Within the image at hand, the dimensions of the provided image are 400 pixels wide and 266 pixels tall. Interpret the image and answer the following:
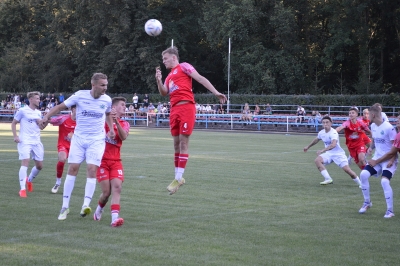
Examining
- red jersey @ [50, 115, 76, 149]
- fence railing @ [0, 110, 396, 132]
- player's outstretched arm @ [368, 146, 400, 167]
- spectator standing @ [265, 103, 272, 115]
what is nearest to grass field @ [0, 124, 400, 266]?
player's outstretched arm @ [368, 146, 400, 167]

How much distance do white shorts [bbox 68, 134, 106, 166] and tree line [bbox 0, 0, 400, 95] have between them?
136 ft

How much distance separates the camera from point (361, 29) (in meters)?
53.2

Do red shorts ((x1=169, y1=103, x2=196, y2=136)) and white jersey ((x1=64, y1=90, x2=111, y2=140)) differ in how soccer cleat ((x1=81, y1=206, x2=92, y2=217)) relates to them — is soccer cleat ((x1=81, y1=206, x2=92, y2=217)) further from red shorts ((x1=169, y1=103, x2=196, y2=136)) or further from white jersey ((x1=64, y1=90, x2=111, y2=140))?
red shorts ((x1=169, y1=103, x2=196, y2=136))

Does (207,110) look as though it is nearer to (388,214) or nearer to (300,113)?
(300,113)

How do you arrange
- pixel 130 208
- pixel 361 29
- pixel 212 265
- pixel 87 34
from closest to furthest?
pixel 212 265 < pixel 130 208 < pixel 361 29 < pixel 87 34

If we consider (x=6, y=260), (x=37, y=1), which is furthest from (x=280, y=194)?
(x=37, y=1)

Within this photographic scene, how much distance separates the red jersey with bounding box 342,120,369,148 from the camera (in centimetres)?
1591

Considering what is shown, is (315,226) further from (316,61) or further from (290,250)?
(316,61)

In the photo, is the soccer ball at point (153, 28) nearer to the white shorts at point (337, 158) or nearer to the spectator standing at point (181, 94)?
the spectator standing at point (181, 94)

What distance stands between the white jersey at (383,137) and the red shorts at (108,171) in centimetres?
478

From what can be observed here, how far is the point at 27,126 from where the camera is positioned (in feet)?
42.9

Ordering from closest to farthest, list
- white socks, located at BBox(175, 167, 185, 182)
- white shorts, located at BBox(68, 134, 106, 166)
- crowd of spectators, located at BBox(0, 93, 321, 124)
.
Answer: white shorts, located at BBox(68, 134, 106, 166), white socks, located at BBox(175, 167, 185, 182), crowd of spectators, located at BBox(0, 93, 321, 124)

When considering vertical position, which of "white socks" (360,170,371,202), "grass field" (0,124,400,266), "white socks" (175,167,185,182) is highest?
A: "white socks" (175,167,185,182)

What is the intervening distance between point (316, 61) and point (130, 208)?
157 ft
